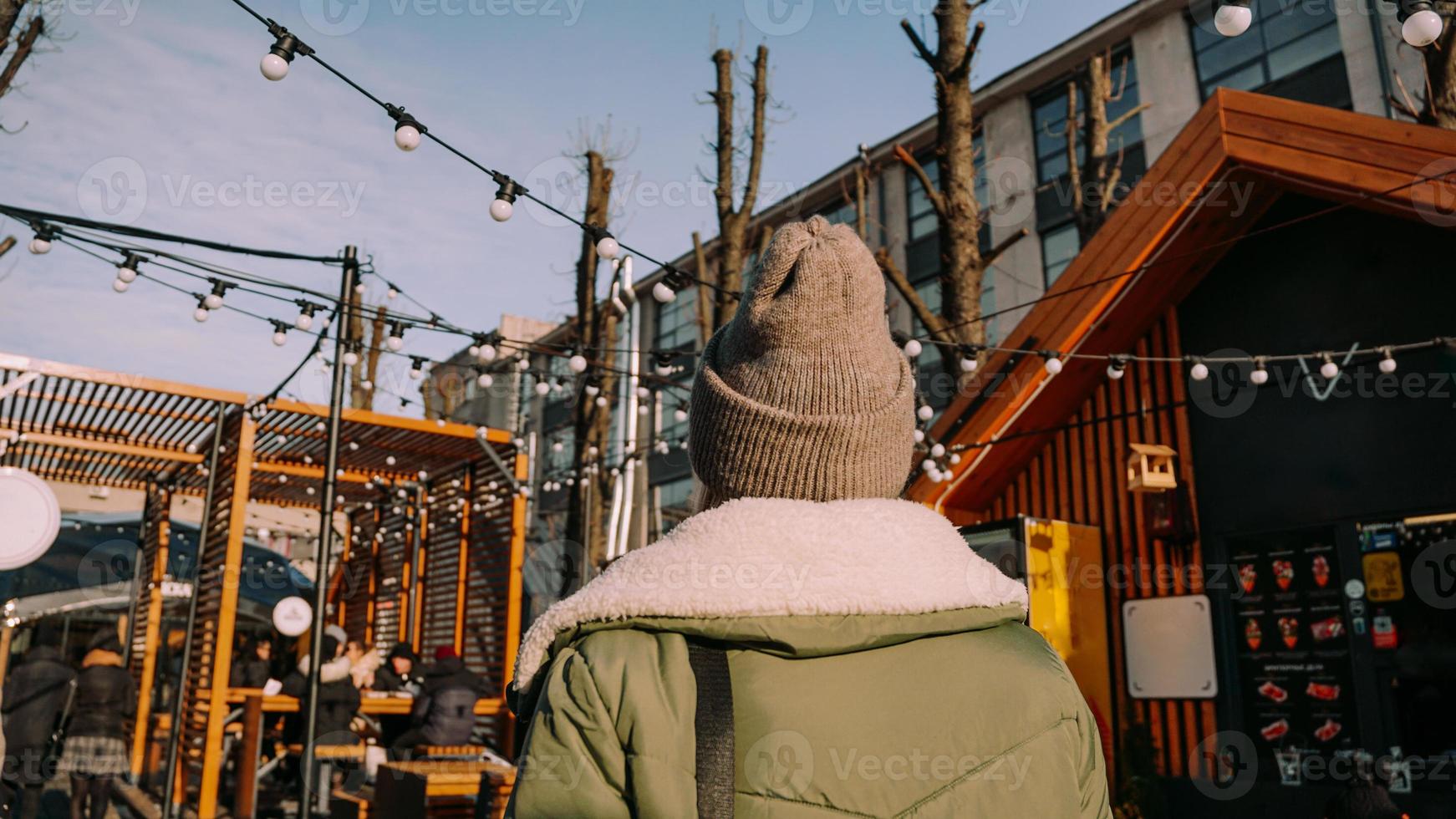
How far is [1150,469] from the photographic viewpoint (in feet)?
29.8

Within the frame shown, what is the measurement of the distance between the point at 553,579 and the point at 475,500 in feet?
52.8

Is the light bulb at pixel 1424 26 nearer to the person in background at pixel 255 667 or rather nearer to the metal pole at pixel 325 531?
the metal pole at pixel 325 531

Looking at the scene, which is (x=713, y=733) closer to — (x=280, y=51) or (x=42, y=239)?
(x=280, y=51)

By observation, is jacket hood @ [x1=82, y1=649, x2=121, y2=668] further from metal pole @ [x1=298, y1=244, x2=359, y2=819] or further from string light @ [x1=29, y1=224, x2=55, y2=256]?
string light @ [x1=29, y1=224, x2=55, y2=256]

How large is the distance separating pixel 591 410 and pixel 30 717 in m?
7.36

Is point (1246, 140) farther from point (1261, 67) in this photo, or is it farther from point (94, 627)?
point (94, 627)

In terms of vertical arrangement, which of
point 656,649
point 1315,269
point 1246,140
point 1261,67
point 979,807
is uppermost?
point 1261,67

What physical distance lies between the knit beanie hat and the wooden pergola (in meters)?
10.2

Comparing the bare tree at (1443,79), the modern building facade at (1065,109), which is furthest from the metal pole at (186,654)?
the bare tree at (1443,79)

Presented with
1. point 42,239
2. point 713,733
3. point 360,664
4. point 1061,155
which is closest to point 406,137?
point 42,239

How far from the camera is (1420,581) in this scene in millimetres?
7930

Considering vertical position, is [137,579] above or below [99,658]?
above

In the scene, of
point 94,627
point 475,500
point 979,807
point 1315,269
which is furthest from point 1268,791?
point 94,627

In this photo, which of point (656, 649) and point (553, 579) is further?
point (553, 579)
